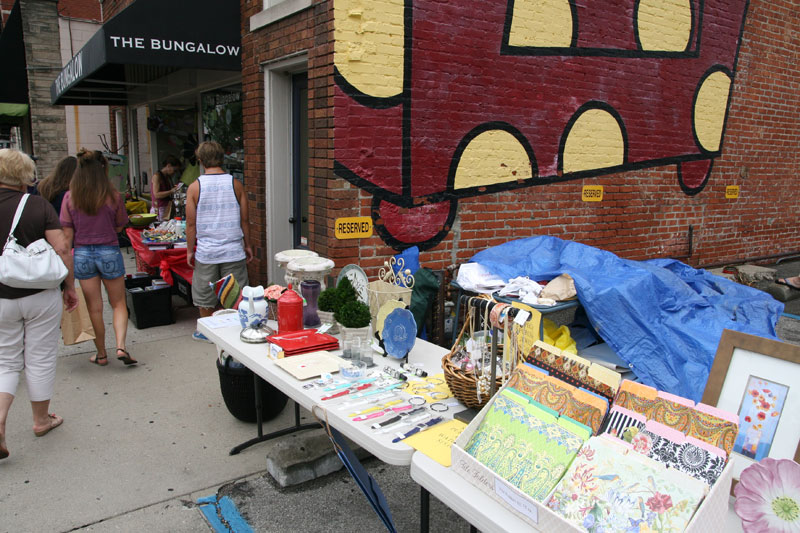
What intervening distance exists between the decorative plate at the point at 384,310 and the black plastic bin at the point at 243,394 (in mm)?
1070

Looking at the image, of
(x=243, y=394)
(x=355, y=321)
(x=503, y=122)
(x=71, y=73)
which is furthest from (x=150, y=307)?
(x=503, y=122)

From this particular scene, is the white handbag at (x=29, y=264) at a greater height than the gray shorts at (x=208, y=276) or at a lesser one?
greater

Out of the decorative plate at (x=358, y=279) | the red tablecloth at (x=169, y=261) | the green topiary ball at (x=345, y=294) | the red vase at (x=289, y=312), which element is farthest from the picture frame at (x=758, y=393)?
the red tablecloth at (x=169, y=261)

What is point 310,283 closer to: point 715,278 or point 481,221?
point 481,221

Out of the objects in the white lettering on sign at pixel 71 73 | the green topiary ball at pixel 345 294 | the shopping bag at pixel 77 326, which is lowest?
the shopping bag at pixel 77 326

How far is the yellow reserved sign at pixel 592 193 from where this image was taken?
6574 mm

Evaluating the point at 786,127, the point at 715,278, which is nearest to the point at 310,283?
the point at 715,278

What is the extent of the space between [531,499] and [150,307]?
5492 millimetres

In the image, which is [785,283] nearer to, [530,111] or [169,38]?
[530,111]

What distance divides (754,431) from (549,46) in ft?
16.2

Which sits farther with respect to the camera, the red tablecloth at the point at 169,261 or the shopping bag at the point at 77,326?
the red tablecloth at the point at 169,261

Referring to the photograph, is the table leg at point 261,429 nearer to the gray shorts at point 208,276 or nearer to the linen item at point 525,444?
the gray shorts at point 208,276

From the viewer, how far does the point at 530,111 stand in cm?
588

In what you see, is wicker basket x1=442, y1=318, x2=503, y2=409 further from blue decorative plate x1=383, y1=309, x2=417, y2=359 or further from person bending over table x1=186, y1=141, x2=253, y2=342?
person bending over table x1=186, y1=141, x2=253, y2=342
